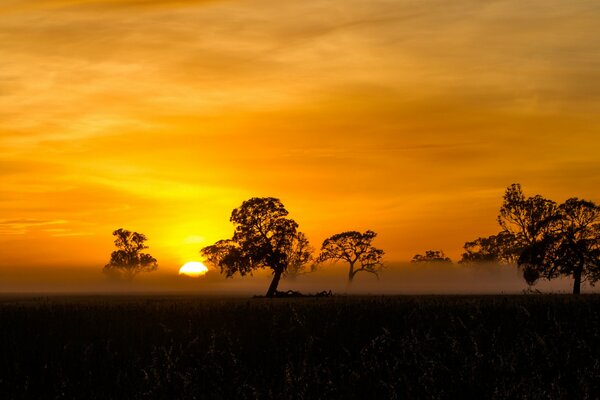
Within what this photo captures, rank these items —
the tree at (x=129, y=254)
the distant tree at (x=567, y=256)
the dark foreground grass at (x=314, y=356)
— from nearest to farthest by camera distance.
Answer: the dark foreground grass at (x=314, y=356), the distant tree at (x=567, y=256), the tree at (x=129, y=254)

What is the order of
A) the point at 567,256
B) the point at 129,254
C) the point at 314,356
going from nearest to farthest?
the point at 314,356, the point at 567,256, the point at 129,254

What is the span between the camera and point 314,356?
1441 cm

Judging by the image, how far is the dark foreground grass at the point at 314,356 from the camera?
11305 mm

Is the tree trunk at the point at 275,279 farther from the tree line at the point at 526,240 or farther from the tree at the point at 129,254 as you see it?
the tree at the point at 129,254

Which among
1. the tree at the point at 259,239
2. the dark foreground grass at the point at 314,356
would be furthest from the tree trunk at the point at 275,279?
the dark foreground grass at the point at 314,356

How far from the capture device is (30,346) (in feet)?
54.6

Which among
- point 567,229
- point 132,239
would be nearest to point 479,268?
point 132,239

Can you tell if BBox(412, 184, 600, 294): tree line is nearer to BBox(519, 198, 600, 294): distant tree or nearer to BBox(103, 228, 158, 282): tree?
BBox(519, 198, 600, 294): distant tree

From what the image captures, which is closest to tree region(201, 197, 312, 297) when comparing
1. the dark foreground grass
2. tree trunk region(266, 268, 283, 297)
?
tree trunk region(266, 268, 283, 297)

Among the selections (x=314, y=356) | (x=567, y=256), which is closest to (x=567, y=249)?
(x=567, y=256)

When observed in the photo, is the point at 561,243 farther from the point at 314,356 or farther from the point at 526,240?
the point at 314,356

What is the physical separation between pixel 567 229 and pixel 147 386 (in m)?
70.9

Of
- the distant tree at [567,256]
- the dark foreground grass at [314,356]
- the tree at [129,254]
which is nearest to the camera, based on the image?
the dark foreground grass at [314,356]

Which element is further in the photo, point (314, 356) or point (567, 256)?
point (567, 256)
